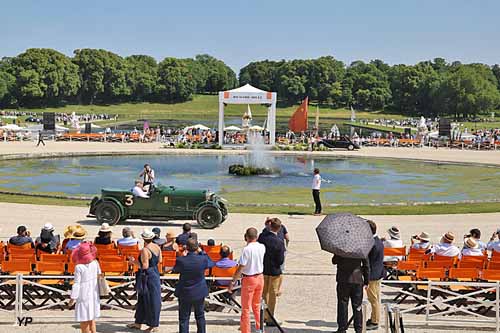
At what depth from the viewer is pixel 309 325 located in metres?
10.7

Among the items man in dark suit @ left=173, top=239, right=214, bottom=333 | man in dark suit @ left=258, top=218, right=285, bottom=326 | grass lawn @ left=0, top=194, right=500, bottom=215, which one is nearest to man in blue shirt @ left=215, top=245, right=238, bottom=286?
man in dark suit @ left=258, top=218, right=285, bottom=326

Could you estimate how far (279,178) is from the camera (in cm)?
3625

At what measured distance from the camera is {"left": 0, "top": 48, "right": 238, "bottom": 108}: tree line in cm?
14300

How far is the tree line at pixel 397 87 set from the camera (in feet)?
456

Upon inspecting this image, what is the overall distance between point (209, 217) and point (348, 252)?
11.5 meters

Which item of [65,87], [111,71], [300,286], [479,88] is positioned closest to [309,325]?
[300,286]

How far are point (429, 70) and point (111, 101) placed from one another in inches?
3189

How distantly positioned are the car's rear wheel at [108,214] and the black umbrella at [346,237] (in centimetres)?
1209

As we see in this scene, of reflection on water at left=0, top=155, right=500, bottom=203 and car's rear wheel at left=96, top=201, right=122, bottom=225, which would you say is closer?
car's rear wheel at left=96, top=201, right=122, bottom=225

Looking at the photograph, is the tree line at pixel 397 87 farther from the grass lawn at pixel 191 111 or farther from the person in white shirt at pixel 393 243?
the person in white shirt at pixel 393 243

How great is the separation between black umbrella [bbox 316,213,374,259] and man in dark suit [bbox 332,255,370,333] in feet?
0.75

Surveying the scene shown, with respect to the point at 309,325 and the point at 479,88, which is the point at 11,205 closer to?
the point at 309,325

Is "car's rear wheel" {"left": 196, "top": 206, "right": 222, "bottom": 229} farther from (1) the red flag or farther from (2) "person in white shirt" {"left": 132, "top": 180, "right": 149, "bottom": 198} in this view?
(1) the red flag

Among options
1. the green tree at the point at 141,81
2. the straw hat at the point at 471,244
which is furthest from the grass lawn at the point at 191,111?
the straw hat at the point at 471,244
